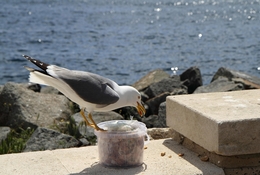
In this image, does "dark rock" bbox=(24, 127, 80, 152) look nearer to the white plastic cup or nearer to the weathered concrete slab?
the weathered concrete slab

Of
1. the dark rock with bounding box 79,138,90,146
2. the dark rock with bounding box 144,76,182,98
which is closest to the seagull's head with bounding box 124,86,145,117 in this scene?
the dark rock with bounding box 79,138,90,146

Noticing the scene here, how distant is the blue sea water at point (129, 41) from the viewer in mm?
20219

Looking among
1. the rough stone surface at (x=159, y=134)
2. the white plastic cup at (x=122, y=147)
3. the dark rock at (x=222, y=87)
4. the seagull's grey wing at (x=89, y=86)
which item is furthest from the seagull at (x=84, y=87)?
the dark rock at (x=222, y=87)

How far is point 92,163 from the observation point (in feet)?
16.1

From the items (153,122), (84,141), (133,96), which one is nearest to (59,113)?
(153,122)

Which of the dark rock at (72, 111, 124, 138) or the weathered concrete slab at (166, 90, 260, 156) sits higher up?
the weathered concrete slab at (166, 90, 260, 156)

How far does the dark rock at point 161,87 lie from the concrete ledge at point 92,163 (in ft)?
18.8

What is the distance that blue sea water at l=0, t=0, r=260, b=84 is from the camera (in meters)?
20.2

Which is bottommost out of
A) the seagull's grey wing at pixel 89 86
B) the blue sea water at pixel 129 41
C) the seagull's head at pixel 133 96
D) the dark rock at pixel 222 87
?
the blue sea water at pixel 129 41

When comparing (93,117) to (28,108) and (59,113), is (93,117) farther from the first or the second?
(28,108)

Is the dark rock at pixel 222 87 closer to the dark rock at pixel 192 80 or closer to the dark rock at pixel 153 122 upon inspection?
the dark rock at pixel 192 80

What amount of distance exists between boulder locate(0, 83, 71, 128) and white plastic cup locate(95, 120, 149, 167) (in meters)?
3.83

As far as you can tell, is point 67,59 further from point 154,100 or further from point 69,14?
point 69,14

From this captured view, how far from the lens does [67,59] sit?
71.8ft
